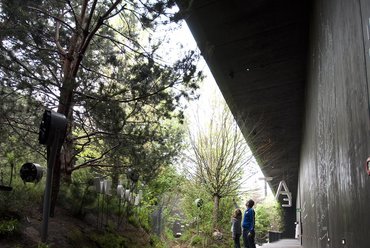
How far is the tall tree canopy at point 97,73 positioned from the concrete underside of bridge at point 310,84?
1155 millimetres

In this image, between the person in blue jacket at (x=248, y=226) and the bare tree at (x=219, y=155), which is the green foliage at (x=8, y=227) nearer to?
the person in blue jacket at (x=248, y=226)

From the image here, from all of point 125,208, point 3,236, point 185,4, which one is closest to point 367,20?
point 185,4

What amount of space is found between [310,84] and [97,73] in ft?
18.6

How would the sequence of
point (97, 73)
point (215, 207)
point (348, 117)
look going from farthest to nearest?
point (215, 207) → point (97, 73) → point (348, 117)

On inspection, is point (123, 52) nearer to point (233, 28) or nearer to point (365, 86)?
point (233, 28)

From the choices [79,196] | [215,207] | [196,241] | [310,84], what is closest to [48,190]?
[79,196]

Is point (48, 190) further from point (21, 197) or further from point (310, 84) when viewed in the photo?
point (310, 84)

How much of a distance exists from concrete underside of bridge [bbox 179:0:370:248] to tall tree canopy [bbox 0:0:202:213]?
1155 mm

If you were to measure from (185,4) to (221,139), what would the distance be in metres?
9.30

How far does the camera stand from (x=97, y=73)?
813cm

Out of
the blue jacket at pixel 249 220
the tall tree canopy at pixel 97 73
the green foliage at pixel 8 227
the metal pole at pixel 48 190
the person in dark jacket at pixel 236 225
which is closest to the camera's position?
the metal pole at pixel 48 190

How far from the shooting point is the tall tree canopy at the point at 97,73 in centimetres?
717

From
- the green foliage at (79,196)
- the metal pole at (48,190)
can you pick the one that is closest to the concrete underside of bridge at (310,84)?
the metal pole at (48,190)

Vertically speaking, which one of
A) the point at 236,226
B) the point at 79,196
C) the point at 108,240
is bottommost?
the point at 108,240
